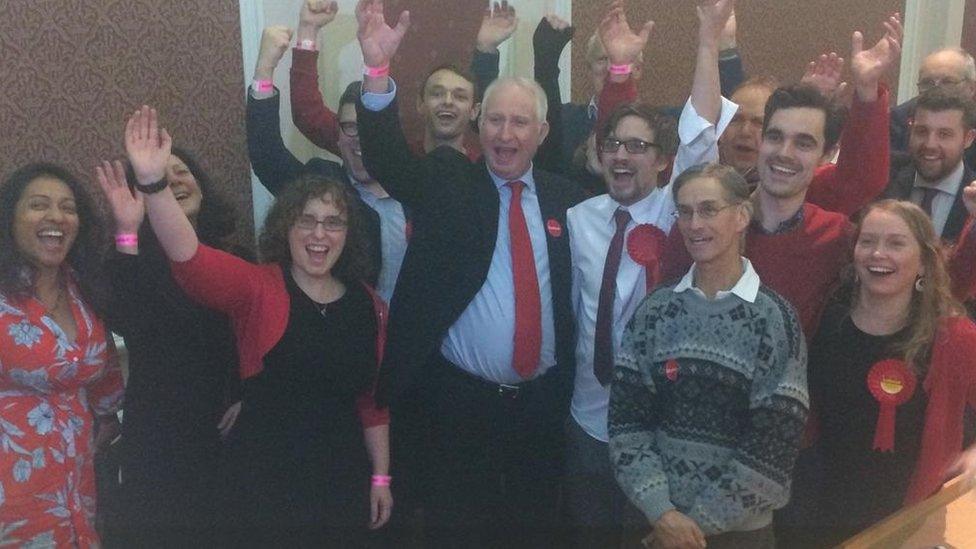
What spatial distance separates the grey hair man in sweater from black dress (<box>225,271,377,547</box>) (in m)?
0.62

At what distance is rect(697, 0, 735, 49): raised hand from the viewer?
2.11 meters

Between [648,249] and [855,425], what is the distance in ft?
1.98

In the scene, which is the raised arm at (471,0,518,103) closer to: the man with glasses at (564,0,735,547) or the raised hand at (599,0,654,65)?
the raised hand at (599,0,654,65)

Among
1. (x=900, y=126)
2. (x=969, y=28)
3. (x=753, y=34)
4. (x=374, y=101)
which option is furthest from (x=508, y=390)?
(x=969, y=28)

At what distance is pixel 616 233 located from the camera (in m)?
2.12

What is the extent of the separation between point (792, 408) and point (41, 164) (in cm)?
169

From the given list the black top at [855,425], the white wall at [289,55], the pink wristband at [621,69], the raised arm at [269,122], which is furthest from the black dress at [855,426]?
the white wall at [289,55]

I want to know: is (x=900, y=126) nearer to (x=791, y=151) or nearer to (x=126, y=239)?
(x=791, y=151)

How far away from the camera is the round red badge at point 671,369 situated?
1771 mm

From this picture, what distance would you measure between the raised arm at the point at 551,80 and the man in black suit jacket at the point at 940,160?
99 centimetres

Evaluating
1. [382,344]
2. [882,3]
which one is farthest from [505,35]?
[882,3]

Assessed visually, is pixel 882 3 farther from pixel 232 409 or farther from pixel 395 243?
pixel 232 409

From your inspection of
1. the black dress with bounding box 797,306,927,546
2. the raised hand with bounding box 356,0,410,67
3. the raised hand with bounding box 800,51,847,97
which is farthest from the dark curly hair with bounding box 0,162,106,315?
the raised hand with bounding box 800,51,847,97

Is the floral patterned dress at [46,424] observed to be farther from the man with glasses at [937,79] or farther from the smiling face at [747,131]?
the man with glasses at [937,79]
